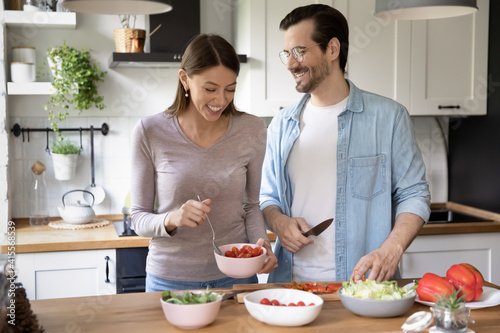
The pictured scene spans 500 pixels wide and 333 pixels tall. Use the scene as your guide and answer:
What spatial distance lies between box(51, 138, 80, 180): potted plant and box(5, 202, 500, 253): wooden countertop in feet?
1.06

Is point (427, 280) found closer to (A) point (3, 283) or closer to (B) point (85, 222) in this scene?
(A) point (3, 283)

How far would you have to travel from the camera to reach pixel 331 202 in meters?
2.12

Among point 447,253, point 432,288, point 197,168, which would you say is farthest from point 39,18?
point 447,253

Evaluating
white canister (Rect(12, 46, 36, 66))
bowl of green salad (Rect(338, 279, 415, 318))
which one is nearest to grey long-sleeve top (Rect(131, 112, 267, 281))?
bowl of green salad (Rect(338, 279, 415, 318))

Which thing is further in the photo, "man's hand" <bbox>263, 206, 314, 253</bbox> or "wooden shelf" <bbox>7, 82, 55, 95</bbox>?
"wooden shelf" <bbox>7, 82, 55, 95</bbox>

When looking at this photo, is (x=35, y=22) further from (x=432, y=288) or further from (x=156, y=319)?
(x=432, y=288)

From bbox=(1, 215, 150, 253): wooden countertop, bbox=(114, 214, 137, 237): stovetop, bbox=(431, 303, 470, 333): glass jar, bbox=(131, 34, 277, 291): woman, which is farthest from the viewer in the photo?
bbox=(114, 214, 137, 237): stovetop

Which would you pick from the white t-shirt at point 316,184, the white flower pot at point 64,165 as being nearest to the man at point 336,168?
the white t-shirt at point 316,184

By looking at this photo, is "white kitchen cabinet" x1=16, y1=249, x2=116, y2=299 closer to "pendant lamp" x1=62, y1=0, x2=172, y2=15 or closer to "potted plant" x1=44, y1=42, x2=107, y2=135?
"potted plant" x1=44, y1=42, x2=107, y2=135

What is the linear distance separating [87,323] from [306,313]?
557mm

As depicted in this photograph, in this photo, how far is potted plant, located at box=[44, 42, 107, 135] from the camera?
3.26 meters

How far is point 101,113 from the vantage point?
3.54 m

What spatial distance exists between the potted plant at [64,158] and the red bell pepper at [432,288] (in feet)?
7.39

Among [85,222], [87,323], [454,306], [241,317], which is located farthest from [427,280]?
[85,222]
